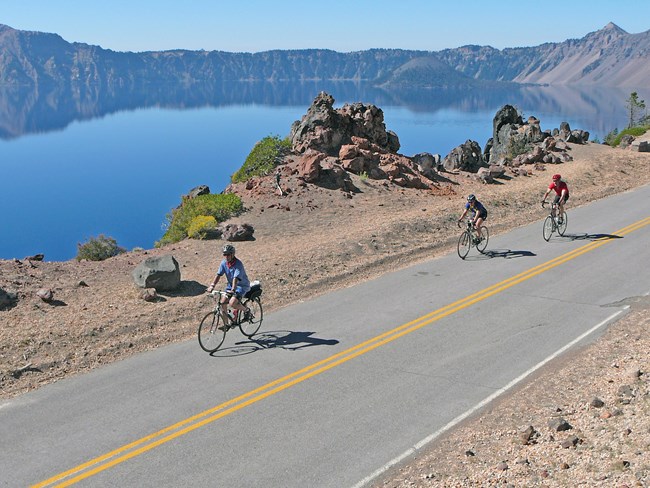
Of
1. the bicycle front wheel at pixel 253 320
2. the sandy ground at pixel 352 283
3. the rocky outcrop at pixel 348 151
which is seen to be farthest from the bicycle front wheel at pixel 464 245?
the rocky outcrop at pixel 348 151

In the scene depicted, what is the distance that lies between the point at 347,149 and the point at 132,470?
25.0 metres

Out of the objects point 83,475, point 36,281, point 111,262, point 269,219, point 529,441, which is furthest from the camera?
point 269,219

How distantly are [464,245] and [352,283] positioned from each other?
4.44 metres

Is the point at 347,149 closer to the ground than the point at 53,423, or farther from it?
farther from it

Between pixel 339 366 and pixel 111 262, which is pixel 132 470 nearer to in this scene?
pixel 339 366

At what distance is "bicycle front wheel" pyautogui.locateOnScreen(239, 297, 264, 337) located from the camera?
44.9ft

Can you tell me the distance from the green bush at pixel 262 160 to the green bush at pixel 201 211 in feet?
15.7

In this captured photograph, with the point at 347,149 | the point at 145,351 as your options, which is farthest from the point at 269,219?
the point at 145,351

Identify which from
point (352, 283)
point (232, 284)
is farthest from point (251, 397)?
point (352, 283)

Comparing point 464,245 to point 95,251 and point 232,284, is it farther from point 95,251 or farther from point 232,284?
point 95,251

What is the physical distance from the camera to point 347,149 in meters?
32.3

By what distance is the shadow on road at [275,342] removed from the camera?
42.8 feet

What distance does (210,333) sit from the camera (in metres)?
12.9

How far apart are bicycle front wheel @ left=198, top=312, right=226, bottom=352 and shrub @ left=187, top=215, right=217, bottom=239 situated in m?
9.63
